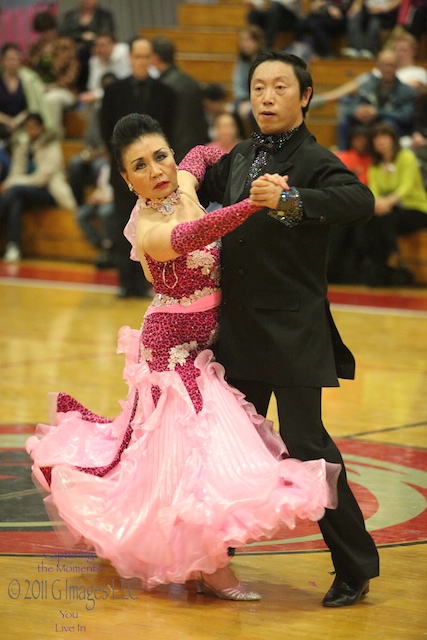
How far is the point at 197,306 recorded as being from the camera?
389cm

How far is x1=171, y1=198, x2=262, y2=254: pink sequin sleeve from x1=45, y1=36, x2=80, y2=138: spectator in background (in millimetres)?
10711

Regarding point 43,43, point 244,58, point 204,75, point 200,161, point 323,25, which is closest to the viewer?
point 200,161

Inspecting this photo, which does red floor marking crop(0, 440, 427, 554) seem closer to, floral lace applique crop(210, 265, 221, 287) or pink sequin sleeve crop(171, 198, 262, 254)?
floral lace applique crop(210, 265, 221, 287)

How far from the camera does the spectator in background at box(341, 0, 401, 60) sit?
13367 millimetres

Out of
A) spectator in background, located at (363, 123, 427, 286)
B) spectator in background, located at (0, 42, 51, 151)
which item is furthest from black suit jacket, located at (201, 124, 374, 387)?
spectator in background, located at (0, 42, 51, 151)

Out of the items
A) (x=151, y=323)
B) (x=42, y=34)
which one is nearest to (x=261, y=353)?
(x=151, y=323)

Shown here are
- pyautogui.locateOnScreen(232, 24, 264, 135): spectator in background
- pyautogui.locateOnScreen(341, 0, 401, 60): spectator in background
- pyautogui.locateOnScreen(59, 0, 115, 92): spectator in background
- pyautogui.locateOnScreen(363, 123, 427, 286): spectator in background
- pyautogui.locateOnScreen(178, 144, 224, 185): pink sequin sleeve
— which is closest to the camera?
pyautogui.locateOnScreen(178, 144, 224, 185): pink sequin sleeve

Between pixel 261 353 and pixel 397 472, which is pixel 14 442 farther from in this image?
pixel 261 353

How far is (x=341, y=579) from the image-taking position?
12.3 ft

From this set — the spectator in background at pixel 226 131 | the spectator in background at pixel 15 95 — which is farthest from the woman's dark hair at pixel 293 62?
the spectator in background at pixel 15 95

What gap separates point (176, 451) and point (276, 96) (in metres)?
1.13

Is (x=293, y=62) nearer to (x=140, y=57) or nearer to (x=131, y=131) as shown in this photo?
(x=131, y=131)

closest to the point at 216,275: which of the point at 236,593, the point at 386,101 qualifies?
the point at 236,593

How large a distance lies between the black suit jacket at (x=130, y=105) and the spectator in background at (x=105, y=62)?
3.94m
